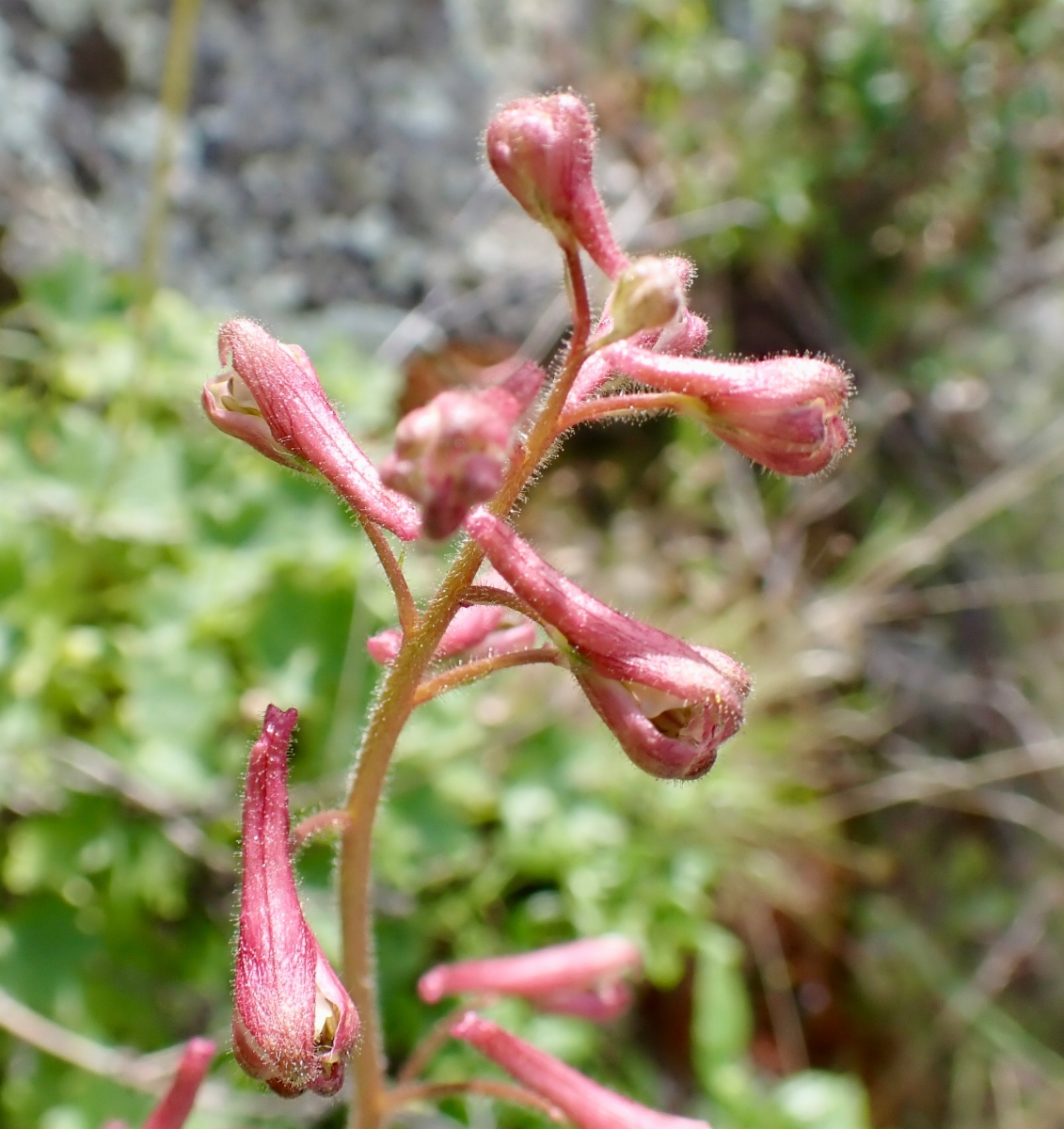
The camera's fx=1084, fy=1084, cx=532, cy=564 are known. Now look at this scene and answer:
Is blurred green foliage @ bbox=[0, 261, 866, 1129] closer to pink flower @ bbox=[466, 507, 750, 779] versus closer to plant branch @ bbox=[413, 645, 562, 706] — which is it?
plant branch @ bbox=[413, 645, 562, 706]

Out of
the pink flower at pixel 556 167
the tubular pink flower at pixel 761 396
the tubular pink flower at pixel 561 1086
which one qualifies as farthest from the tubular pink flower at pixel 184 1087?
the pink flower at pixel 556 167

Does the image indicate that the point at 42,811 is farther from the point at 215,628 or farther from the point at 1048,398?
the point at 1048,398

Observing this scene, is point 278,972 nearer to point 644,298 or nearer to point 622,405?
point 622,405

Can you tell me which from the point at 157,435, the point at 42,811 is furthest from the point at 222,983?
the point at 157,435

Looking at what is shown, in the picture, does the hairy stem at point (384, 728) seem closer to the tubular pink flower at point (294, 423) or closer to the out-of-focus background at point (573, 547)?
the tubular pink flower at point (294, 423)

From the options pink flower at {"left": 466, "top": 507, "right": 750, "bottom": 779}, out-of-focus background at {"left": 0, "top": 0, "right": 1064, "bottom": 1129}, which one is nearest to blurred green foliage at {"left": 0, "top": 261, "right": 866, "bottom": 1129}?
out-of-focus background at {"left": 0, "top": 0, "right": 1064, "bottom": 1129}
